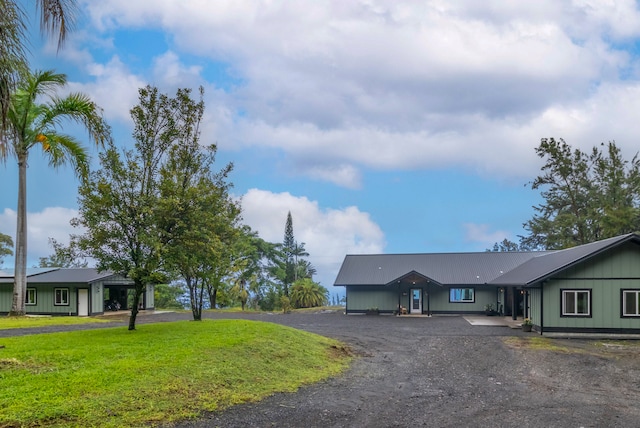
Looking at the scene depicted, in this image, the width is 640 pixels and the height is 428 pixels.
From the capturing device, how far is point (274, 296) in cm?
4728

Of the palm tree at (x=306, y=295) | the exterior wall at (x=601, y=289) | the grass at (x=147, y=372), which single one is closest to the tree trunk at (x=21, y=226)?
the grass at (x=147, y=372)

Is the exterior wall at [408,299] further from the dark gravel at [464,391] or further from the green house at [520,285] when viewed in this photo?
the dark gravel at [464,391]

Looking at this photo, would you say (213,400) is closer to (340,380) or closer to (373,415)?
(373,415)

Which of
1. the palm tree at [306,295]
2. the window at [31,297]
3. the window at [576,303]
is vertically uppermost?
the window at [576,303]

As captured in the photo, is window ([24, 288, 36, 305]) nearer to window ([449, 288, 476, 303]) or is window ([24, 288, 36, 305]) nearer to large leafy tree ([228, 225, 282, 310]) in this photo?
large leafy tree ([228, 225, 282, 310])

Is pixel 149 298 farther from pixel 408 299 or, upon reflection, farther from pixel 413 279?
pixel 413 279

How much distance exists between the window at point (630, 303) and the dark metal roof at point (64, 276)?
93.6ft

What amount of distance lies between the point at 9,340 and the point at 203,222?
21.8 feet

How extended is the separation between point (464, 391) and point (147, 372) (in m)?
6.62

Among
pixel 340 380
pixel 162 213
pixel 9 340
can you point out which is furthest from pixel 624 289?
pixel 9 340

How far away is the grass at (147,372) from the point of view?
7.77 meters

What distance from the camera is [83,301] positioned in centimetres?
3288

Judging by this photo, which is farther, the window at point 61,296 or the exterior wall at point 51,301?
the window at point 61,296

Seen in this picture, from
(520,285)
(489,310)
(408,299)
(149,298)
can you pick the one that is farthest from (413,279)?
(149,298)
